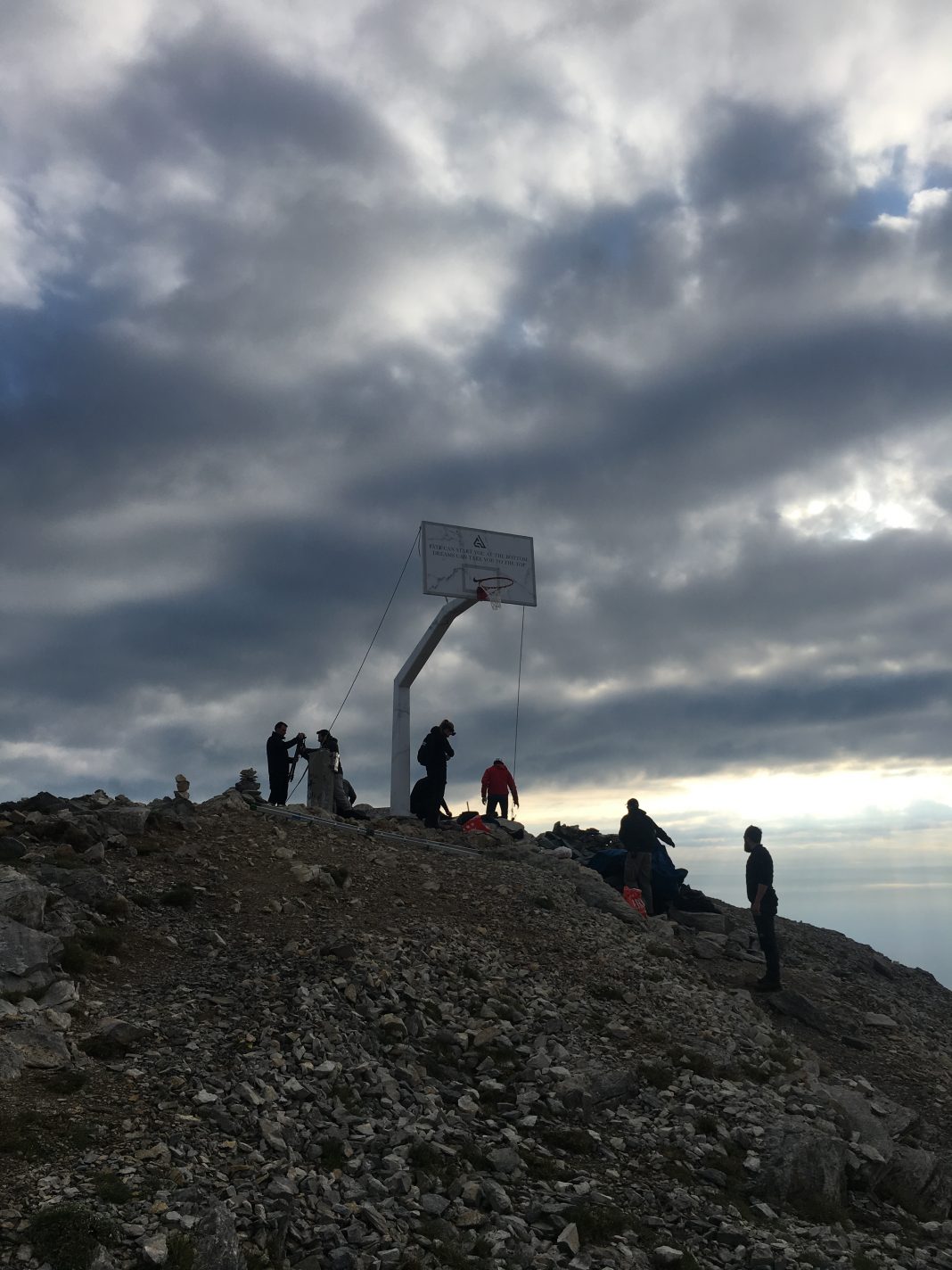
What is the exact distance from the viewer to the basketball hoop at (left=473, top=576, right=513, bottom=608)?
32031mm

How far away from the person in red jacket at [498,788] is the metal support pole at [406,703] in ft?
7.90

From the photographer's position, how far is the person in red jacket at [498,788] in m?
31.0

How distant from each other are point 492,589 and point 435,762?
6311mm

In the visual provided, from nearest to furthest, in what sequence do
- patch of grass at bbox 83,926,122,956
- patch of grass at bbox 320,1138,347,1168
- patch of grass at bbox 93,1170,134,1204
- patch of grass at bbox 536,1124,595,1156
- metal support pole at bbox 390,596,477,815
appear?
patch of grass at bbox 93,1170,134,1204
patch of grass at bbox 320,1138,347,1168
patch of grass at bbox 536,1124,595,1156
patch of grass at bbox 83,926,122,956
metal support pole at bbox 390,596,477,815

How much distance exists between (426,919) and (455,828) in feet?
32.4

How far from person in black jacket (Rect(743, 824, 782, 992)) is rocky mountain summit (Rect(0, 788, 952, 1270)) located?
658 mm

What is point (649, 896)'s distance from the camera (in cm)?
2575

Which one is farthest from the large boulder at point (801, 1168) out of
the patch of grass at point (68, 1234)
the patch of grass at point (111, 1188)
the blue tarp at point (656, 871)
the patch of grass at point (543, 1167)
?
the blue tarp at point (656, 871)

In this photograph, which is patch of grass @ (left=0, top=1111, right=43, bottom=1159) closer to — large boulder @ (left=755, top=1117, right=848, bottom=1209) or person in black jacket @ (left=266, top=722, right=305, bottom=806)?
large boulder @ (left=755, top=1117, right=848, bottom=1209)

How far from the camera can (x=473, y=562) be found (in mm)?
32531

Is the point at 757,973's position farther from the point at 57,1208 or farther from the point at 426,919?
the point at 57,1208

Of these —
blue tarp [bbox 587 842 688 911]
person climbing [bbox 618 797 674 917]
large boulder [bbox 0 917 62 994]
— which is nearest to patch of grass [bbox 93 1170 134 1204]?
large boulder [bbox 0 917 62 994]

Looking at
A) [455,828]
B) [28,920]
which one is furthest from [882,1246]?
[455,828]

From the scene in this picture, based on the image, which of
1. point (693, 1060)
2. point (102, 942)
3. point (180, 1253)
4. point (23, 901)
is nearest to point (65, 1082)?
point (180, 1253)
